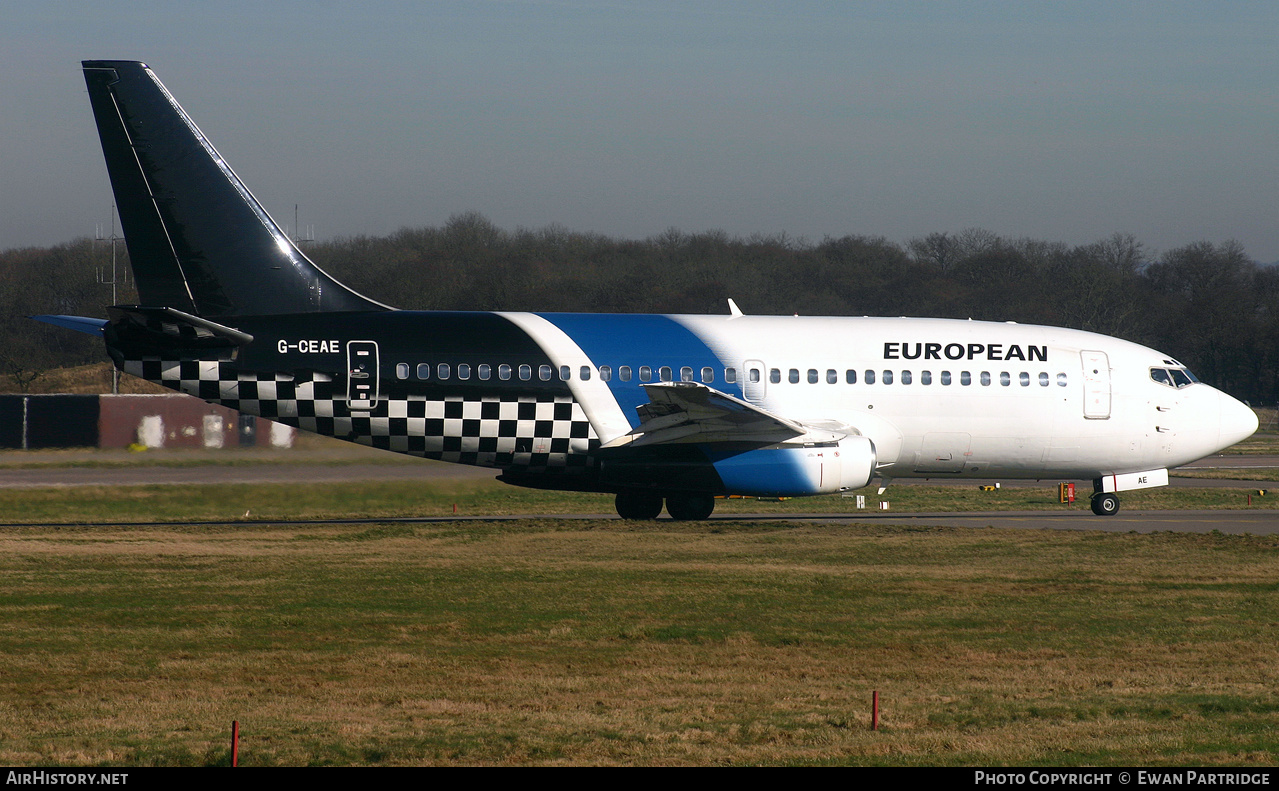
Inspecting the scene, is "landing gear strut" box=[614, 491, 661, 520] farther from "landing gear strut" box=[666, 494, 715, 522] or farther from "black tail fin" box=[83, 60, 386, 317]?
"black tail fin" box=[83, 60, 386, 317]

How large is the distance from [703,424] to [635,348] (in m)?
2.10

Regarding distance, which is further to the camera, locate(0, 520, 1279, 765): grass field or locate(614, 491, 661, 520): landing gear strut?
locate(614, 491, 661, 520): landing gear strut

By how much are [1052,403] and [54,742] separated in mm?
21796

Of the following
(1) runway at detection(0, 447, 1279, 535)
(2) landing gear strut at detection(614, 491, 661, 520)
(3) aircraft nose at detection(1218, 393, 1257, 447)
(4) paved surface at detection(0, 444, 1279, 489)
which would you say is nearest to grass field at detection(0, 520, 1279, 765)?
(1) runway at detection(0, 447, 1279, 535)

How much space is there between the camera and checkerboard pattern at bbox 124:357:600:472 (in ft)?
75.9

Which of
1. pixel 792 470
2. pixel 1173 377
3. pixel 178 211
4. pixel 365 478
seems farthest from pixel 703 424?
pixel 1173 377

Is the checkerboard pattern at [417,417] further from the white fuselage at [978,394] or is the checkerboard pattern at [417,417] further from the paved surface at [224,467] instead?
the white fuselage at [978,394]

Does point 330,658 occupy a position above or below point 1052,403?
below

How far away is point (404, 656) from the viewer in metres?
13.2

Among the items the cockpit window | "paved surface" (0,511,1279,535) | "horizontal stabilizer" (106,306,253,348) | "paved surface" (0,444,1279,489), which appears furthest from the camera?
the cockpit window

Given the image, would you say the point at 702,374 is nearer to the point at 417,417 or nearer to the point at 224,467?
the point at 417,417

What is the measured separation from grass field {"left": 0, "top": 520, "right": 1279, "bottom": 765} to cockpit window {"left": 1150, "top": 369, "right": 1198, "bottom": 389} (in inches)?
209
